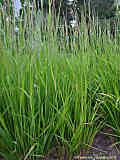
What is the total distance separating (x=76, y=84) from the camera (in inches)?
43.3

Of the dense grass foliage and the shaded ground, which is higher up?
the dense grass foliage

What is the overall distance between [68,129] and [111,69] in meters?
0.78

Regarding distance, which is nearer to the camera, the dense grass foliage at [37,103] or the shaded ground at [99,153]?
the dense grass foliage at [37,103]

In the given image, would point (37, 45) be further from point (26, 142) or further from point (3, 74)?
point (26, 142)

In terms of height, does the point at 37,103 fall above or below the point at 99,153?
above

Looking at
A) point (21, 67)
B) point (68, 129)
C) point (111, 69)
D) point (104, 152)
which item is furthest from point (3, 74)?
point (111, 69)

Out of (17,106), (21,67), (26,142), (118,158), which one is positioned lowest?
(118,158)

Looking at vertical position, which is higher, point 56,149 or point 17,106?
point 17,106

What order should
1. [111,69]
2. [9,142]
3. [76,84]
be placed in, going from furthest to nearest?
[111,69] < [76,84] < [9,142]

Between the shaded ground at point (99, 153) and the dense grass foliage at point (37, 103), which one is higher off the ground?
the dense grass foliage at point (37, 103)

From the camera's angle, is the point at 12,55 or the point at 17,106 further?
the point at 12,55

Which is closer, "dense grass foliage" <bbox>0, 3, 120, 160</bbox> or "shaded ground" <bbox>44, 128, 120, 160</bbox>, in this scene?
"dense grass foliage" <bbox>0, 3, 120, 160</bbox>

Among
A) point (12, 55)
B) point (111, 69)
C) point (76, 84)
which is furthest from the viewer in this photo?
point (111, 69)

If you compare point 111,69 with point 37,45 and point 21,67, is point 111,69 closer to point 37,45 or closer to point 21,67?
point 37,45
